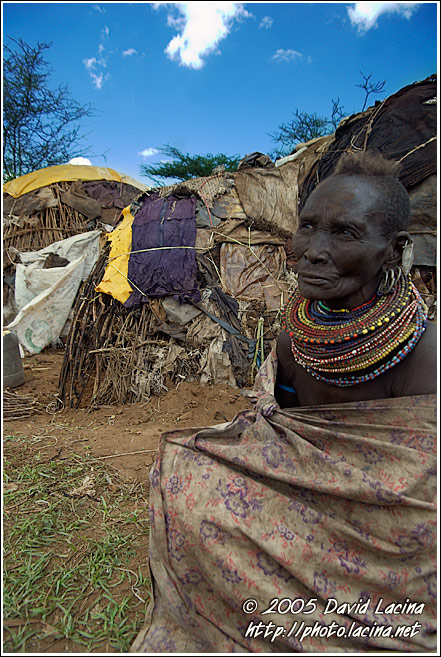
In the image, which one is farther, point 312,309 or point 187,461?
point 312,309

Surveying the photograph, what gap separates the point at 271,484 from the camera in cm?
134

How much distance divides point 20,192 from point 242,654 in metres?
10.7

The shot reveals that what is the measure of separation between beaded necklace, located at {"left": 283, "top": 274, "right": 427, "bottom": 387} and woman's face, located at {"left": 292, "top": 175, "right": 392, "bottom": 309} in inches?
2.8

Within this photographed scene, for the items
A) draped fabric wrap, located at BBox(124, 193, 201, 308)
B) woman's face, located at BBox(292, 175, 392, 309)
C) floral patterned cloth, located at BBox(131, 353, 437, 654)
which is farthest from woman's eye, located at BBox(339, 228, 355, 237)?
draped fabric wrap, located at BBox(124, 193, 201, 308)

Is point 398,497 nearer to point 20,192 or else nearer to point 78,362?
point 78,362

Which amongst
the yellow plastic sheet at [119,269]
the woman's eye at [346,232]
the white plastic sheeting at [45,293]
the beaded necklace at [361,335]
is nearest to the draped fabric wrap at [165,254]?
the yellow plastic sheet at [119,269]

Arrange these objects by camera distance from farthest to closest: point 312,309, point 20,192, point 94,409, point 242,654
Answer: point 20,192, point 94,409, point 312,309, point 242,654

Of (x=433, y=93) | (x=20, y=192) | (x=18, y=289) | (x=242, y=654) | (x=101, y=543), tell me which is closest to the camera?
(x=242, y=654)

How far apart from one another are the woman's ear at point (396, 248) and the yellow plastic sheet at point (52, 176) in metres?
10.0

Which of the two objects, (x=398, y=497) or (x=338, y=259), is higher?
(x=338, y=259)

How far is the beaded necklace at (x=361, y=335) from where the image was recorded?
1.34 m

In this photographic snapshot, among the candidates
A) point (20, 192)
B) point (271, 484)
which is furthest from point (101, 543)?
point (20, 192)

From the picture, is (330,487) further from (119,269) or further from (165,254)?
(119,269)

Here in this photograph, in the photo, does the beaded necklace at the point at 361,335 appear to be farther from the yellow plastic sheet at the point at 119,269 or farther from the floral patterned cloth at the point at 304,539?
the yellow plastic sheet at the point at 119,269
